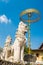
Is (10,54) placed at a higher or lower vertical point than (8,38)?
lower

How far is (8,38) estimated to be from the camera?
1725 cm

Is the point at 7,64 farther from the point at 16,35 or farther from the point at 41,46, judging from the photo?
the point at 41,46

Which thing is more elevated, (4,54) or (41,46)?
(41,46)

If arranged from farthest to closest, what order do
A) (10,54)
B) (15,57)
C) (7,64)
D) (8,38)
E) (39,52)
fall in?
(39,52), (8,38), (10,54), (15,57), (7,64)

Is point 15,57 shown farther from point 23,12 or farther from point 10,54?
point 23,12

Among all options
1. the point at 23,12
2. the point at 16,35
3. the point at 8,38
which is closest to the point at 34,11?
the point at 23,12

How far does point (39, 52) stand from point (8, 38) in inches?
1001

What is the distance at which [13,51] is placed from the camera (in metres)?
15.3

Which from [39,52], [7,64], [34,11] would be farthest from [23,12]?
[39,52]

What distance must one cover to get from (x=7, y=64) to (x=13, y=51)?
4.35m

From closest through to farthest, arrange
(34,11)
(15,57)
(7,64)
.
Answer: (7,64) → (15,57) → (34,11)

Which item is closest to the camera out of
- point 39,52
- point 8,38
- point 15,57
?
point 15,57

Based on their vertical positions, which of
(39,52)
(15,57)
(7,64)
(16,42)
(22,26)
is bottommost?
(7,64)

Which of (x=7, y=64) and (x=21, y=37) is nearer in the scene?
(x=7, y=64)
